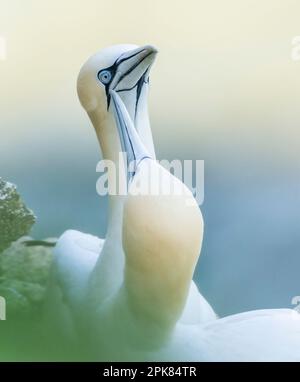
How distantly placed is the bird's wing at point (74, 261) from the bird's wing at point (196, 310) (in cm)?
25

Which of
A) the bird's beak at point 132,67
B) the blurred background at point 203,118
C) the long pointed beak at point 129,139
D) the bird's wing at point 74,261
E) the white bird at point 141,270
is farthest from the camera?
the blurred background at point 203,118

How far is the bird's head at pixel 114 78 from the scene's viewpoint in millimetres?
1608

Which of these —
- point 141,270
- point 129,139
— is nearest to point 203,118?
point 129,139

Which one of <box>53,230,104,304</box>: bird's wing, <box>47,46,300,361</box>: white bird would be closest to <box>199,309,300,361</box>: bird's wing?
<box>47,46,300,361</box>: white bird

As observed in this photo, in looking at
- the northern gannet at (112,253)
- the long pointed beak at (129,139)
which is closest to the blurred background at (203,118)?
the northern gannet at (112,253)

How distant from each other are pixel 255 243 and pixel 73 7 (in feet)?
2.64

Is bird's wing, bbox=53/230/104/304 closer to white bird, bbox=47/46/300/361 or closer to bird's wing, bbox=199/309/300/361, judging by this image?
white bird, bbox=47/46/300/361

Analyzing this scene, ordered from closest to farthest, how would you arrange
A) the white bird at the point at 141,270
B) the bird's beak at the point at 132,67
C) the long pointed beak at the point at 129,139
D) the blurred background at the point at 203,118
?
the white bird at the point at 141,270 < the long pointed beak at the point at 129,139 < the bird's beak at the point at 132,67 < the blurred background at the point at 203,118

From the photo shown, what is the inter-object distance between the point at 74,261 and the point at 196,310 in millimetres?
330

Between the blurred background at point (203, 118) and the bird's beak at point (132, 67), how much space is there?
26 cm

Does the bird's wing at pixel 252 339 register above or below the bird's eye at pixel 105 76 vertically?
below

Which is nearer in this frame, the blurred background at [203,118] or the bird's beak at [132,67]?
the bird's beak at [132,67]

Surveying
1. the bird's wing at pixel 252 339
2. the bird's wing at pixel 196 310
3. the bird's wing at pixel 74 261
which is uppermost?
the bird's wing at pixel 74 261

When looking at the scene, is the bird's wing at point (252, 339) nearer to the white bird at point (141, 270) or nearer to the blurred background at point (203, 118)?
the white bird at point (141, 270)
